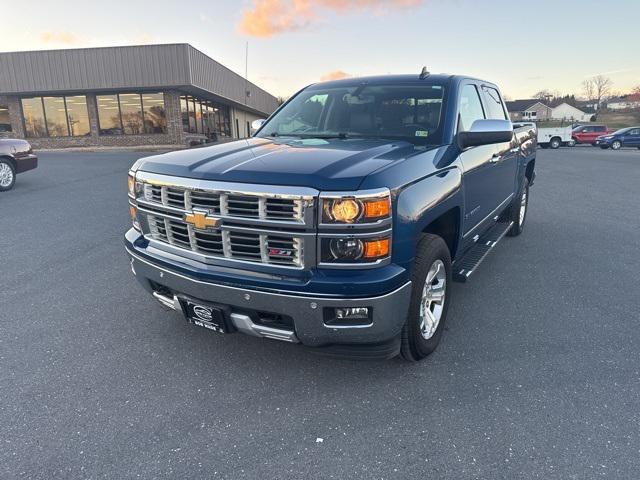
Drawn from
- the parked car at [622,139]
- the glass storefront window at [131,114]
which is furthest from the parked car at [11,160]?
the parked car at [622,139]

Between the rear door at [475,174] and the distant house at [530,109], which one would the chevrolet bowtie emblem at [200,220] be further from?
the distant house at [530,109]

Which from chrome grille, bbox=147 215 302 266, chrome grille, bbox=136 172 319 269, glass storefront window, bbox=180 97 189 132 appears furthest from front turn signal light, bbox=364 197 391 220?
glass storefront window, bbox=180 97 189 132

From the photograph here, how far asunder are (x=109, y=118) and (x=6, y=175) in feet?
61.6

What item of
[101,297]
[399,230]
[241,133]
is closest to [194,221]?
[399,230]

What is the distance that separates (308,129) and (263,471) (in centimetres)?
276

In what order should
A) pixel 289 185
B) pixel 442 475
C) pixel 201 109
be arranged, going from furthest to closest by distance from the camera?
pixel 201 109 → pixel 289 185 → pixel 442 475

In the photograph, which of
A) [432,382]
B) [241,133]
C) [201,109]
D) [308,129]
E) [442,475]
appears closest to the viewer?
[442,475]

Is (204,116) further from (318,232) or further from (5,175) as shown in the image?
(318,232)

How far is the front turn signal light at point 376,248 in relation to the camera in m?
2.40

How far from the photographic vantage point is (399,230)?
8.20 ft

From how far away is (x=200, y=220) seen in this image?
8.55ft

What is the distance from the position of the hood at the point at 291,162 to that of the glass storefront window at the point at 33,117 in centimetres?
2972

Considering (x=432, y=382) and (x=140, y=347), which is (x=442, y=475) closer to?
(x=432, y=382)

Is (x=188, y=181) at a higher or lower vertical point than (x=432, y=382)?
higher
